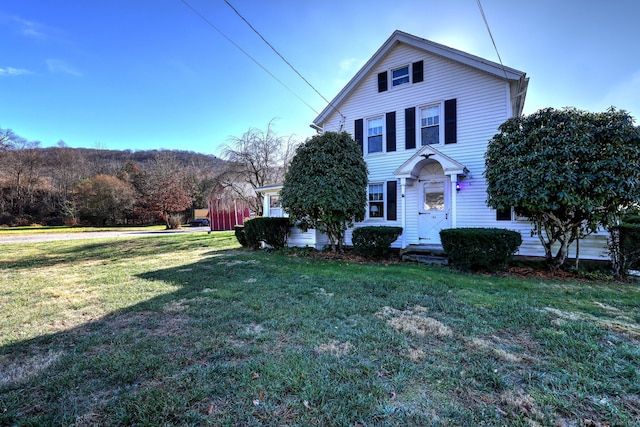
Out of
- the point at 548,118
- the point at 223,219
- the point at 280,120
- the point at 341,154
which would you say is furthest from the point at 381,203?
the point at 223,219

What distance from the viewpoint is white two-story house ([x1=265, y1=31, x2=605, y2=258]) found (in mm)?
8352

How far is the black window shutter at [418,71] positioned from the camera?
949 centimetres

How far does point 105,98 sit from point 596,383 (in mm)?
25998

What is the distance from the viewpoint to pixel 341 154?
8.76 meters

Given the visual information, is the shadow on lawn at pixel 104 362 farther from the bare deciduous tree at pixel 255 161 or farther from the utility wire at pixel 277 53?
the bare deciduous tree at pixel 255 161

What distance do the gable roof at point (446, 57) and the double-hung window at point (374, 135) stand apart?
158 cm

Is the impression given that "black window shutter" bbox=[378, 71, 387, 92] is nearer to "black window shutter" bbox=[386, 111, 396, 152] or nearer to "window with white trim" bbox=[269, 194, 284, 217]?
"black window shutter" bbox=[386, 111, 396, 152]

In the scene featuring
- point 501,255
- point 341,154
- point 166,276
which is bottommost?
point 166,276

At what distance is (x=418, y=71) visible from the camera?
9555 mm

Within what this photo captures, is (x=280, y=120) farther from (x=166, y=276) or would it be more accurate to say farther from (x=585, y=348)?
(x=585, y=348)

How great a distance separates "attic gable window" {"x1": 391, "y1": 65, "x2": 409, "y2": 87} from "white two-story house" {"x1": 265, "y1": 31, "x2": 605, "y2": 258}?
0.11 feet

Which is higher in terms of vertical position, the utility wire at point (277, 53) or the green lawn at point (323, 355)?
the utility wire at point (277, 53)

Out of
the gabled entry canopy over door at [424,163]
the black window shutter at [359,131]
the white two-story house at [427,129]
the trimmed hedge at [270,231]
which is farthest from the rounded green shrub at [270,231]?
the gabled entry canopy over door at [424,163]

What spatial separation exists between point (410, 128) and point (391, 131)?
26.6 inches
